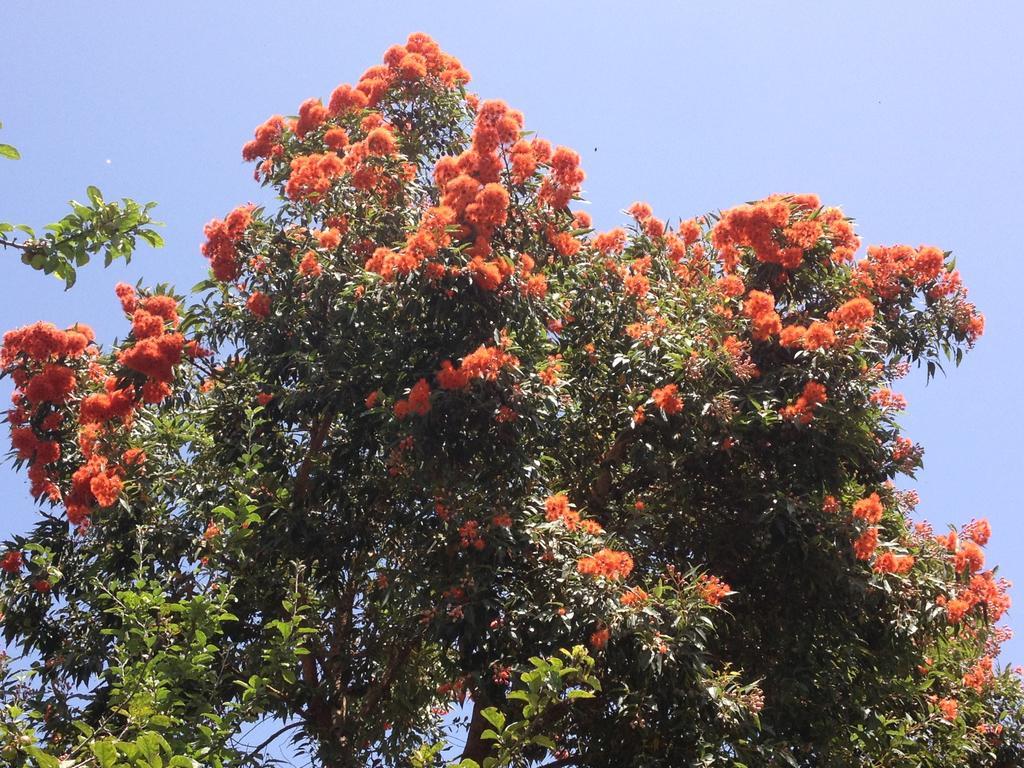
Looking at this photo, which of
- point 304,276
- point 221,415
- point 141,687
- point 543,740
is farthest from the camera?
point 221,415

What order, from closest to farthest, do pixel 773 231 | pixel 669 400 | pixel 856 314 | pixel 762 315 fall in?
1. pixel 669 400
2. pixel 856 314
3. pixel 762 315
4. pixel 773 231

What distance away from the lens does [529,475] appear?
24.9 feet

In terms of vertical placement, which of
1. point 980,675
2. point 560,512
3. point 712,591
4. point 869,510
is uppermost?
point 869,510

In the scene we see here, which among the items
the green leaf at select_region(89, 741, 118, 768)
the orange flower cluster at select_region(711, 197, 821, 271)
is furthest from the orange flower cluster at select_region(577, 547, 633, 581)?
the green leaf at select_region(89, 741, 118, 768)

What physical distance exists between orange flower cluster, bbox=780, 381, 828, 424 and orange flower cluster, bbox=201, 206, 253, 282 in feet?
15.9

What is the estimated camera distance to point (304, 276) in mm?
8516

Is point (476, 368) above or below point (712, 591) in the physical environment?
above

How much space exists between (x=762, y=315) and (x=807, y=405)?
905 millimetres

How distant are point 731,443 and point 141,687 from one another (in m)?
4.81

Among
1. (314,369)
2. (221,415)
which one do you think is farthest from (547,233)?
(221,415)

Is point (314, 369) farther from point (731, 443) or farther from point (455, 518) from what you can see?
point (731, 443)

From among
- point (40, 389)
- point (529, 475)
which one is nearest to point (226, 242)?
point (40, 389)

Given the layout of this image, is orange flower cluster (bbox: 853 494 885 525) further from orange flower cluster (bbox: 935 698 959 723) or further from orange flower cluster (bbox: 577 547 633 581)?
orange flower cluster (bbox: 577 547 633 581)

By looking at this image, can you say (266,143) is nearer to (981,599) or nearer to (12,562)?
(12,562)
